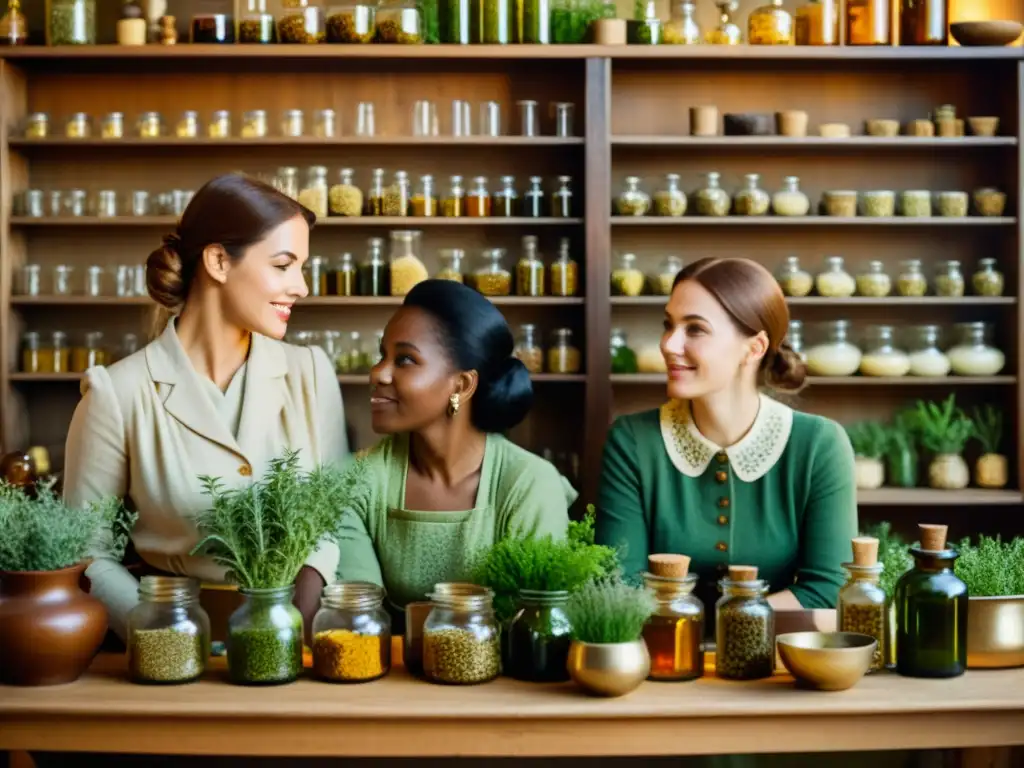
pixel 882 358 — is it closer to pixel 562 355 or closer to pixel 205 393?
pixel 562 355

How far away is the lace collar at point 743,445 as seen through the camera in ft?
7.73

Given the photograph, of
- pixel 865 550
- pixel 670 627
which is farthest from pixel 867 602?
pixel 670 627

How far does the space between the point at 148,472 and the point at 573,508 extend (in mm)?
2497

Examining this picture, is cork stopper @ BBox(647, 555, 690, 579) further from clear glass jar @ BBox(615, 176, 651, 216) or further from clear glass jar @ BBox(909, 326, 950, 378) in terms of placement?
clear glass jar @ BBox(909, 326, 950, 378)

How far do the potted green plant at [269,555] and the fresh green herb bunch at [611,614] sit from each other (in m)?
0.36

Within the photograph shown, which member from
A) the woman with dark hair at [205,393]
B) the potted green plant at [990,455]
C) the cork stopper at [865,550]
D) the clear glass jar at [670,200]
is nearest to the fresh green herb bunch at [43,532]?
the woman with dark hair at [205,393]

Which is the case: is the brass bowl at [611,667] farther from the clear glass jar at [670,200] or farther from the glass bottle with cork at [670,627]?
the clear glass jar at [670,200]

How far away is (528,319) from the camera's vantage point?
449 cm

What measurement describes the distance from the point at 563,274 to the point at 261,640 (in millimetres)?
2731

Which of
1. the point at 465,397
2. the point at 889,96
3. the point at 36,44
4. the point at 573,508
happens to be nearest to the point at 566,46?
the point at 889,96

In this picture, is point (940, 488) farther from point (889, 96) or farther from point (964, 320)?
point (889, 96)

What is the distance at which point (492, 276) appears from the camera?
164 inches

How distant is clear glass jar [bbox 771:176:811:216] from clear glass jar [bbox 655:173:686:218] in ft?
1.07

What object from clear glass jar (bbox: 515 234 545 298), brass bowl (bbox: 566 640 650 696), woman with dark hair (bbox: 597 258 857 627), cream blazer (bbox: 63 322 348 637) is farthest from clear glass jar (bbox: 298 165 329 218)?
brass bowl (bbox: 566 640 650 696)
